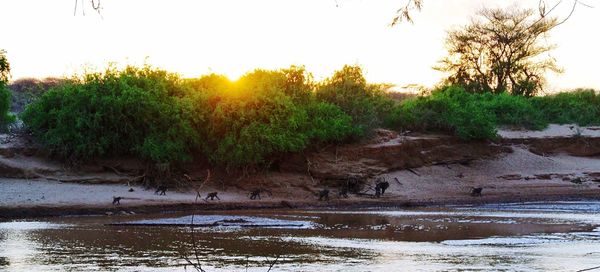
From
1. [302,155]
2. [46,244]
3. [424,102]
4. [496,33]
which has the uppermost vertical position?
[496,33]

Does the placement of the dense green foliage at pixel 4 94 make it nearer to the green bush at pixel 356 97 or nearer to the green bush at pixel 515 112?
the green bush at pixel 356 97

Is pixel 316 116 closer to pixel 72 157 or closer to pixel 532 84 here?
pixel 72 157

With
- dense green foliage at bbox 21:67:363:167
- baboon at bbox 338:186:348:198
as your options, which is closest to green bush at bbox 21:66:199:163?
dense green foliage at bbox 21:67:363:167

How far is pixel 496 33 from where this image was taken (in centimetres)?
5481

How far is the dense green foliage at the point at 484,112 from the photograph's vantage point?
135 feet

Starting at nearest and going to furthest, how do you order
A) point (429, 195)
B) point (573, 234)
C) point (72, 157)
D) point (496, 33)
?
point (573, 234) < point (72, 157) < point (429, 195) < point (496, 33)

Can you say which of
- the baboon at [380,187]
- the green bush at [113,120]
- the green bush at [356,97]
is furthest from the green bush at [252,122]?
the baboon at [380,187]

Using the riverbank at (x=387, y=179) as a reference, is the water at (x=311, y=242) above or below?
below

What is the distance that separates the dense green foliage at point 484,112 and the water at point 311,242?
1330 cm

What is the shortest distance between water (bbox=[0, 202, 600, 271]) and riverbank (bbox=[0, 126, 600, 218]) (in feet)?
8.38

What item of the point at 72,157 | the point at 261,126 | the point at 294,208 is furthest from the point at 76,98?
the point at 294,208

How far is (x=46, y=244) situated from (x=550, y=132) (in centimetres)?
3349

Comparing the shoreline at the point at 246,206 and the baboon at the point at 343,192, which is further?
the baboon at the point at 343,192

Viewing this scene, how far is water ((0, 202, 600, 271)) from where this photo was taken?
15383mm
